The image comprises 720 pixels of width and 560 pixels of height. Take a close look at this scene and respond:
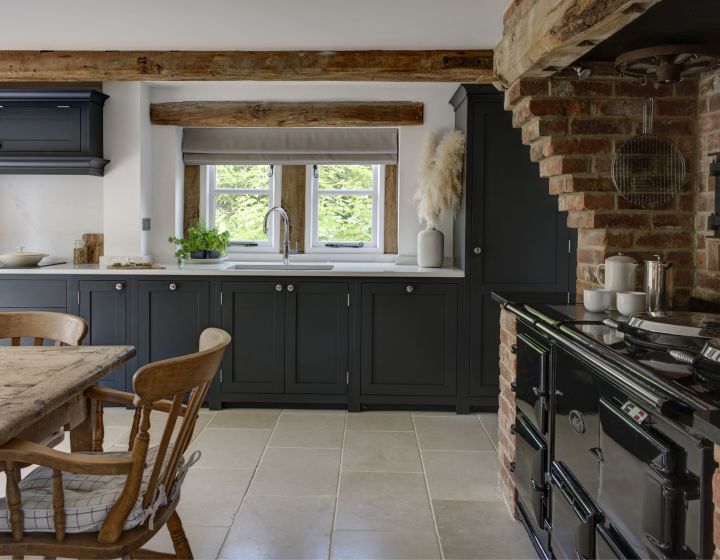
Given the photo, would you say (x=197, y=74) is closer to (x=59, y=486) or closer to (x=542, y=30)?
(x=542, y=30)

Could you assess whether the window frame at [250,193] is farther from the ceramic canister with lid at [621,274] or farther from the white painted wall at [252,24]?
the ceramic canister with lid at [621,274]

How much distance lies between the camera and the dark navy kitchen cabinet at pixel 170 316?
15.3ft

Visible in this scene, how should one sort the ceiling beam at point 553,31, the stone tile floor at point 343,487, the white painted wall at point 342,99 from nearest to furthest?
1. the ceiling beam at point 553,31
2. the stone tile floor at point 343,487
3. the white painted wall at point 342,99

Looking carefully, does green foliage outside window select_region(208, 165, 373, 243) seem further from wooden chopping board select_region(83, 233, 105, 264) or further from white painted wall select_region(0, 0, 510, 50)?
white painted wall select_region(0, 0, 510, 50)

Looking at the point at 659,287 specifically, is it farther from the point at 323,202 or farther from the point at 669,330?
the point at 323,202

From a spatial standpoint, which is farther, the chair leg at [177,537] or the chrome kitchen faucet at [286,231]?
the chrome kitchen faucet at [286,231]

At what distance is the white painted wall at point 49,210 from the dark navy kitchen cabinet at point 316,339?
5.79ft

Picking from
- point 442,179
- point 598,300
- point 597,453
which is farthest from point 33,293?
point 597,453

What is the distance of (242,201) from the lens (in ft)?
18.1

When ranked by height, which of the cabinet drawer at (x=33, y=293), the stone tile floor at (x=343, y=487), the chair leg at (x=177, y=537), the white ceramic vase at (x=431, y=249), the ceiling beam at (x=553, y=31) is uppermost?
the ceiling beam at (x=553, y=31)

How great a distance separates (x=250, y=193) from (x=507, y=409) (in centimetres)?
312

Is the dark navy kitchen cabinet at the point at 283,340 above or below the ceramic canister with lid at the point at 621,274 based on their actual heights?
below

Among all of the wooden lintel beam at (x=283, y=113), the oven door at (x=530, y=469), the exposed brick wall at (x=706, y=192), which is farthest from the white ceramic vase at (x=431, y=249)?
the exposed brick wall at (x=706, y=192)

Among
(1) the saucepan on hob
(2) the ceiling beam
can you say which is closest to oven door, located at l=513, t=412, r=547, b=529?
(1) the saucepan on hob
